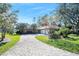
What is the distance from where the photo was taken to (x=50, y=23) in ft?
9.93

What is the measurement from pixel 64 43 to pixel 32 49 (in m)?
0.40

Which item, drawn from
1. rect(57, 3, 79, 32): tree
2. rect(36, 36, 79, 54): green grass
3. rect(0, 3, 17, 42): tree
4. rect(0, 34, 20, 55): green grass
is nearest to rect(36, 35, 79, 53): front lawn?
rect(36, 36, 79, 54): green grass

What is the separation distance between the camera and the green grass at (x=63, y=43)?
2.96 metres

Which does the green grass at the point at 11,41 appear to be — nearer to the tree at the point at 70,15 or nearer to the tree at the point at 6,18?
the tree at the point at 6,18

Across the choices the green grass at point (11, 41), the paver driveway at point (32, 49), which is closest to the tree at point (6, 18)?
the green grass at point (11, 41)

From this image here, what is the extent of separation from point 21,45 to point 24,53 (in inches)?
5.3

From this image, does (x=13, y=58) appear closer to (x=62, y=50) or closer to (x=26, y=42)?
(x=26, y=42)

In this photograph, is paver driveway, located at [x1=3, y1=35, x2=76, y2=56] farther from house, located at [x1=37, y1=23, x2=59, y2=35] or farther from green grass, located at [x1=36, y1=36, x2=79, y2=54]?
house, located at [x1=37, y1=23, x2=59, y2=35]

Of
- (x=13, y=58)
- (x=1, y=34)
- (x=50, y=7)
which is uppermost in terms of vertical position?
(x=50, y=7)

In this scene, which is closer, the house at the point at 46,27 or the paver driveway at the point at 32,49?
the paver driveway at the point at 32,49

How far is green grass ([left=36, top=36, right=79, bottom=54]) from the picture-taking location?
2.96 m

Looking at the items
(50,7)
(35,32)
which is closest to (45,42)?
(35,32)

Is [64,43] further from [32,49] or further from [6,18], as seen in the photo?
[6,18]

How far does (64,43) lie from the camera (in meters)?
3.02
